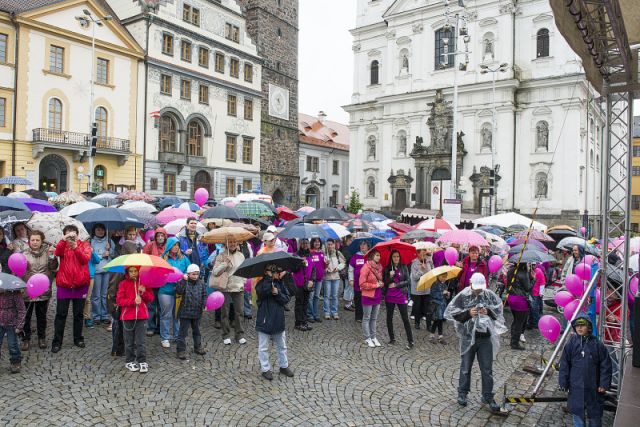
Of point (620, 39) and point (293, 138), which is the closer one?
point (620, 39)

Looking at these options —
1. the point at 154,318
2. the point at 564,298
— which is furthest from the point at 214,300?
the point at 564,298

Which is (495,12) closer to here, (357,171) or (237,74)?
(357,171)

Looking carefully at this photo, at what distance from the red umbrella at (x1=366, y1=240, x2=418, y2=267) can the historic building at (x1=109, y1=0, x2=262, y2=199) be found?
27.4 m

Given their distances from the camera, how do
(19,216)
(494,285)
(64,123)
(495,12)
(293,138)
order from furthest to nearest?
(293,138) → (495,12) → (64,123) → (494,285) → (19,216)

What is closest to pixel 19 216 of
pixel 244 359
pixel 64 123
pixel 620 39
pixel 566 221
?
pixel 244 359

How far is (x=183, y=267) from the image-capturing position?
27.6ft

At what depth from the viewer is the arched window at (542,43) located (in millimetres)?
40062

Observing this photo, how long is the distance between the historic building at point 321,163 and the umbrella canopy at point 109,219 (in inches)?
1690

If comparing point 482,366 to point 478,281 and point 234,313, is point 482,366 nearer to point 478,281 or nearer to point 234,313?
point 478,281

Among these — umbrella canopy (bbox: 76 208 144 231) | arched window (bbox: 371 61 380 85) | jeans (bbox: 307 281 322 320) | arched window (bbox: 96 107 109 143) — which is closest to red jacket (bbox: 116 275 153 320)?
umbrella canopy (bbox: 76 208 144 231)

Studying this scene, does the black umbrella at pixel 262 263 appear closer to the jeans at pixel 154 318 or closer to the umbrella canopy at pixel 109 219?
the jeans at pixel 154 318

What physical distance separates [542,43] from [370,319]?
38687mm

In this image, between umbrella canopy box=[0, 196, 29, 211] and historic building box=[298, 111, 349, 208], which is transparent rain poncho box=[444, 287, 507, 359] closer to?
umbrella canopy box=[0, 196, 29, 211]

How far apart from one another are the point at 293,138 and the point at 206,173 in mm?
11831
